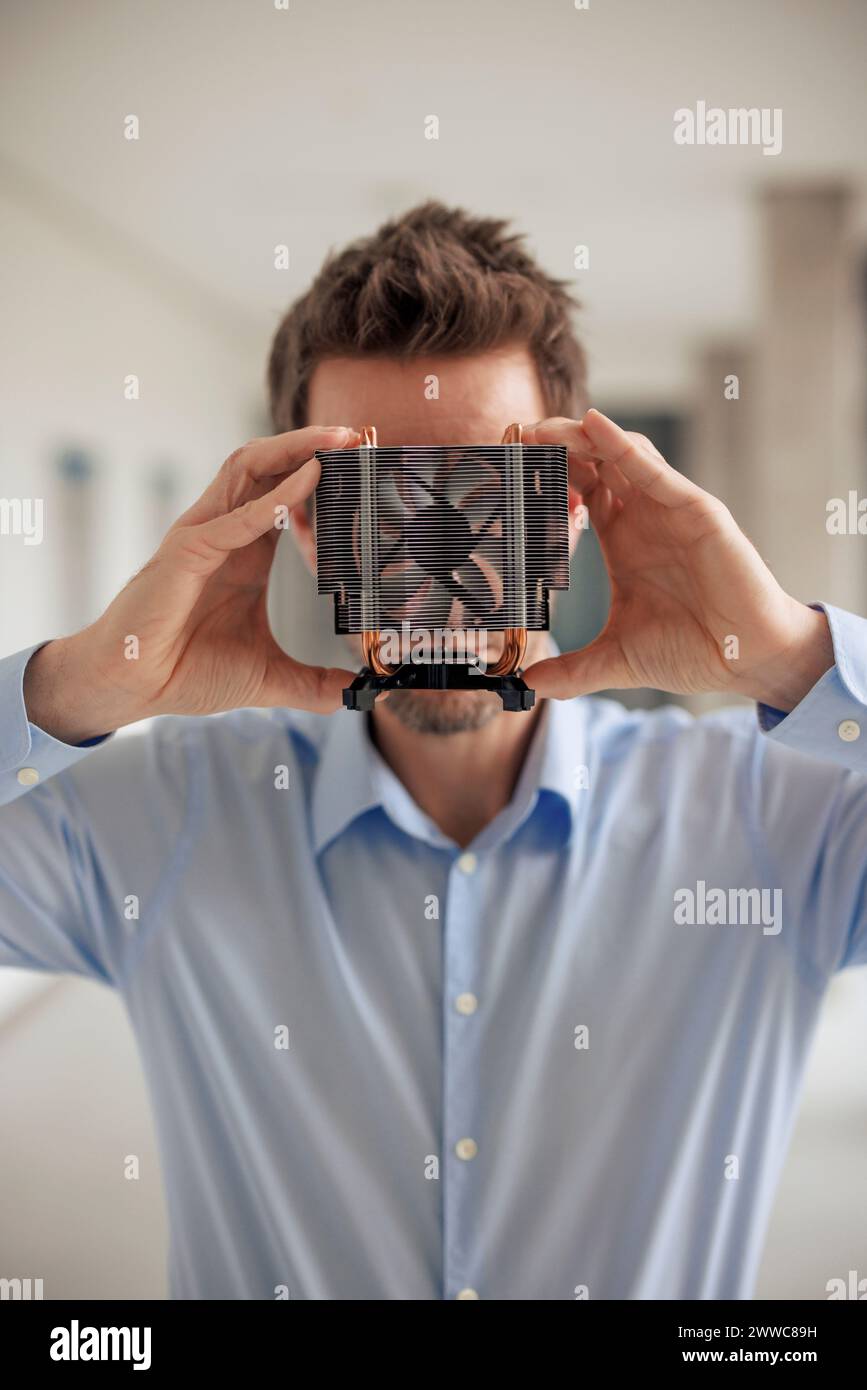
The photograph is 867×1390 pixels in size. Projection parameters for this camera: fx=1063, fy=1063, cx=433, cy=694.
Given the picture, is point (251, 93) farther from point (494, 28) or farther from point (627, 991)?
point (627, 991)

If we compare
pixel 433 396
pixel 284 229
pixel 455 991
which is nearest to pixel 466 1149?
pixel 455 991

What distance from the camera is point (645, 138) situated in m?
2.86

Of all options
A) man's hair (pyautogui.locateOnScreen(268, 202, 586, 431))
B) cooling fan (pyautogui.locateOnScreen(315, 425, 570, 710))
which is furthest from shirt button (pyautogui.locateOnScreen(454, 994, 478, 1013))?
man's hair (pyautogui.locateOnScreen(268, 202, 586, 431))

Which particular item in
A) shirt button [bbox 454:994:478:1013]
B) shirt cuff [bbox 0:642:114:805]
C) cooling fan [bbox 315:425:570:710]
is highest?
cooling fan [bbox 315:425:570:710]

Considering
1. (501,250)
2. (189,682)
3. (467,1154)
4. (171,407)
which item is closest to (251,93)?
(501,250)

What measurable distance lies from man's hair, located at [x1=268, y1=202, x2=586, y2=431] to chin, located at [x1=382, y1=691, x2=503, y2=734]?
472mm

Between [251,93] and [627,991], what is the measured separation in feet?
6.29

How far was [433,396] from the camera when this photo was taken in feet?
4.83

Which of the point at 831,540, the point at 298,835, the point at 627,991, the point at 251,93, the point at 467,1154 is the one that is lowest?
the point at 467,1154

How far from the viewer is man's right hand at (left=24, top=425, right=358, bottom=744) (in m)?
1.26

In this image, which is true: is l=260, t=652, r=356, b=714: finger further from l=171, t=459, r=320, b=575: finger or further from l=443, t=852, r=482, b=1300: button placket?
l=443, t=852, r=482, b=1300: button placket

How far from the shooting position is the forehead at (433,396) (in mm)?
1462

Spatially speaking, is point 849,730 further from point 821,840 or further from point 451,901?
point 451,901

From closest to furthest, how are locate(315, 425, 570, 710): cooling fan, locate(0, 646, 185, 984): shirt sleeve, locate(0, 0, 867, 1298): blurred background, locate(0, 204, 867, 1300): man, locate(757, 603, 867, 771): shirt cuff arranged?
1. locate(315, 425, 570, 710): cooling fan
2. locate(757, 603, 867, 771): shirt cuff
3. locate(0, 204, 867, 1300): man
4. locate(0, 646, 185, 984): shirt sleeve
5. locate(0, 0, 867, 1298): blurred background
